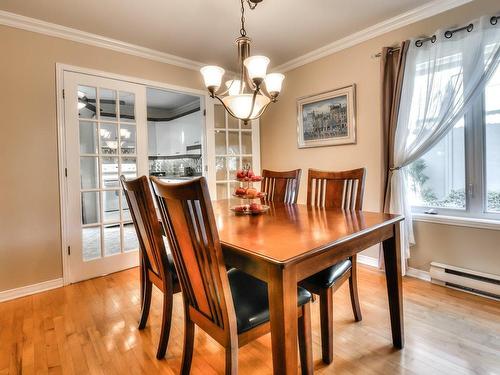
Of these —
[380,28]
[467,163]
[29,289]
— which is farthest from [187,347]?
[380,28]

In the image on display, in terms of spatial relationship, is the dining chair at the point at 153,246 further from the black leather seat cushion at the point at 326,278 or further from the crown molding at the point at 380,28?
the crown molding at the point at 380,28

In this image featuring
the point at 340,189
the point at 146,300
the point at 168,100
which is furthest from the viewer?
the point at 168,100

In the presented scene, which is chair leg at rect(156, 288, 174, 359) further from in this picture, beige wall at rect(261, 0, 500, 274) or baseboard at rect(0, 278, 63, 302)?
beige wall at rect(261, 0, 500, 274)

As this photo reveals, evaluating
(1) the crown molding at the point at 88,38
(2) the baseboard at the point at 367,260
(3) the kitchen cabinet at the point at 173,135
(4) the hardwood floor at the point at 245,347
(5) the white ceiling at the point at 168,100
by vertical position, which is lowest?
(4) the hardwood floor at the point at 245,347

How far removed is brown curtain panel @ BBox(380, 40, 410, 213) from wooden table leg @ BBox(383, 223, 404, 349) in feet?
3.85

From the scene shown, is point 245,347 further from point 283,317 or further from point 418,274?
point 418,274

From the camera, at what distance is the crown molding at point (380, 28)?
2.30m

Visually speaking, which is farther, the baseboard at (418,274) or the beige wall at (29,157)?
the baseboard at (418,274)

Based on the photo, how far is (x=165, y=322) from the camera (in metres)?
1.55

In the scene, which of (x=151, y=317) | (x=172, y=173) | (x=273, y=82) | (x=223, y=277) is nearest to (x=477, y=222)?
(x=273, y=82)

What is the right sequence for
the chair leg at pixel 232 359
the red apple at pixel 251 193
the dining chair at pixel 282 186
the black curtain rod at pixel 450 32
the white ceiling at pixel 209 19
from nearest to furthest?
the chair leg at pixel 232 359
the red apple at pixel 251 193
the black curtain rod at pixel 450 32
the white ceiling at pixel 209 19
the dining chair at pixel 282 186

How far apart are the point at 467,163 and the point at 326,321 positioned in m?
1.82

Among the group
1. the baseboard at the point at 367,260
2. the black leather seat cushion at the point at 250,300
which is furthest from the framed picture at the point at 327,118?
the black leather seat cushion at the point at 250,300

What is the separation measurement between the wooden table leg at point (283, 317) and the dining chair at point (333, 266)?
20.1 inches
